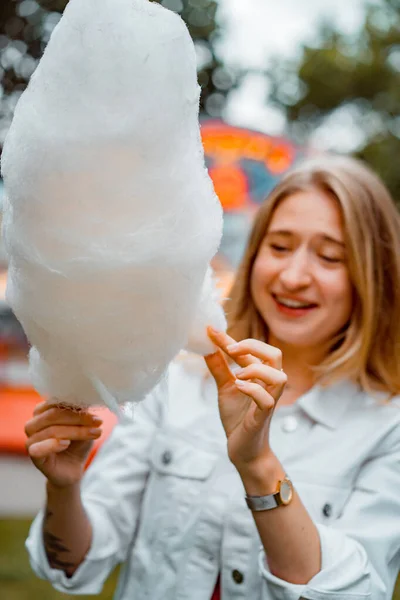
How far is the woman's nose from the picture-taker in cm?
159

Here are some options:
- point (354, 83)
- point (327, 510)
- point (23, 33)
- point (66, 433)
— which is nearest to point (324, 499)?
point (327, 510)

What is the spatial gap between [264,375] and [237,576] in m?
0.55

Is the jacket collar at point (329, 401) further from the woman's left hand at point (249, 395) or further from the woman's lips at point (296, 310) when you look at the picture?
the woman's left hand at point (249, 395)

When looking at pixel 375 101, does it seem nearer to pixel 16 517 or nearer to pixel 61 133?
pixel 16 517

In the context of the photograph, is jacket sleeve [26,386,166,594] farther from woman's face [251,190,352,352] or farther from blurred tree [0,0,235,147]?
blurred tree [0,0,235,147]

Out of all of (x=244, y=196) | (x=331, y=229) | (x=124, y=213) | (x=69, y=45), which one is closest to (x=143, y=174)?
(x=124, y=213)

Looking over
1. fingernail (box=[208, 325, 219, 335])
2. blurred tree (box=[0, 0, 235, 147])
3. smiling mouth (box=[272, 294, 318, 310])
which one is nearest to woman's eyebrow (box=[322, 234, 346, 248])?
smiling mouth (box=[272, 294, 318, 310])

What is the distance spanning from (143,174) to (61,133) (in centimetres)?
15

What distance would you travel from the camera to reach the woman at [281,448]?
141 cm

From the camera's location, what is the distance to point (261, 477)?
4.33 ft

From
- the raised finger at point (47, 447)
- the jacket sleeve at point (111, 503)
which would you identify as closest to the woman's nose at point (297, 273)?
the jacket sleeve at point (111, 503)

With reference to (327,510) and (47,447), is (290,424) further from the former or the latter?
(47,447)

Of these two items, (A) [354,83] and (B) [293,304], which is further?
(A) [354,83]

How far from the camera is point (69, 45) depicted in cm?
108
